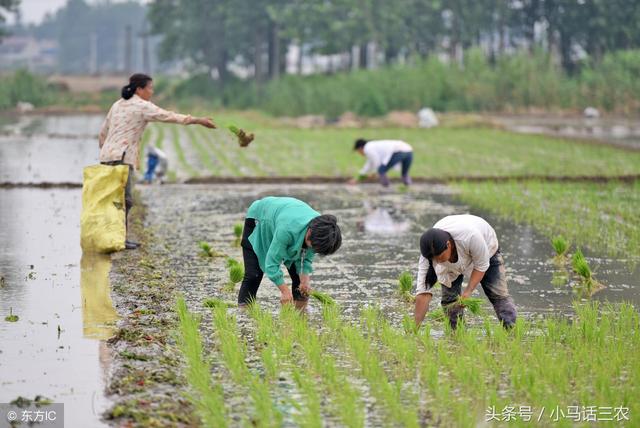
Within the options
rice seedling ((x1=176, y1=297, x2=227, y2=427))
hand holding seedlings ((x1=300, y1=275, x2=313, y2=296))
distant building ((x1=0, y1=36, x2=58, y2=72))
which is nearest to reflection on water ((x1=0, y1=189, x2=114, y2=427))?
rice seedling ((x1=176, y1=297, x2=227, y2=427))

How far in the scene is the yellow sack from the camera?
11.2 meters

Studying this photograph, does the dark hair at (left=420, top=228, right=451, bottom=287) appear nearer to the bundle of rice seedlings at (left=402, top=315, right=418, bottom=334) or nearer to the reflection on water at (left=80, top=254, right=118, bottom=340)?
the bundle of rice seedlings at (left=402, top=315, right=418, bottom=334)

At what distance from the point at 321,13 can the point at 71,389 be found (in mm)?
50892

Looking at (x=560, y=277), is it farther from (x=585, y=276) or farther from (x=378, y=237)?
(x=378, y=237)

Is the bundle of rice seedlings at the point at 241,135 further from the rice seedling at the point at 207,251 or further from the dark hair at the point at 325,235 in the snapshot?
the dark hair at the point at 325,235

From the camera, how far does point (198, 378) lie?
645 centimetres

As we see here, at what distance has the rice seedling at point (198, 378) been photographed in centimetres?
587

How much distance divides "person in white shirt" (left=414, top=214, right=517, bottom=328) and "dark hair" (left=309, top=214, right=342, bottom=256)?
20.4 inches

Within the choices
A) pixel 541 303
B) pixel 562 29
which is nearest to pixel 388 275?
pixel 541 303

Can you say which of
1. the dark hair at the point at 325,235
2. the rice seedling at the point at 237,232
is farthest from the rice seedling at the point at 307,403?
the rice seedling at the point at 237,232

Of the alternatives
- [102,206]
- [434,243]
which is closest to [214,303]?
[434,243]

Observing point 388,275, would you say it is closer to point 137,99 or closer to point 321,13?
point 137,99

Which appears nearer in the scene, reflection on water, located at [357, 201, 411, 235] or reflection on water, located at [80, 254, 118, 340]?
reflection on water, located at [80, 254, 118, 340]

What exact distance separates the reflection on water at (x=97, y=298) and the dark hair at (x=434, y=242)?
2064 mm
